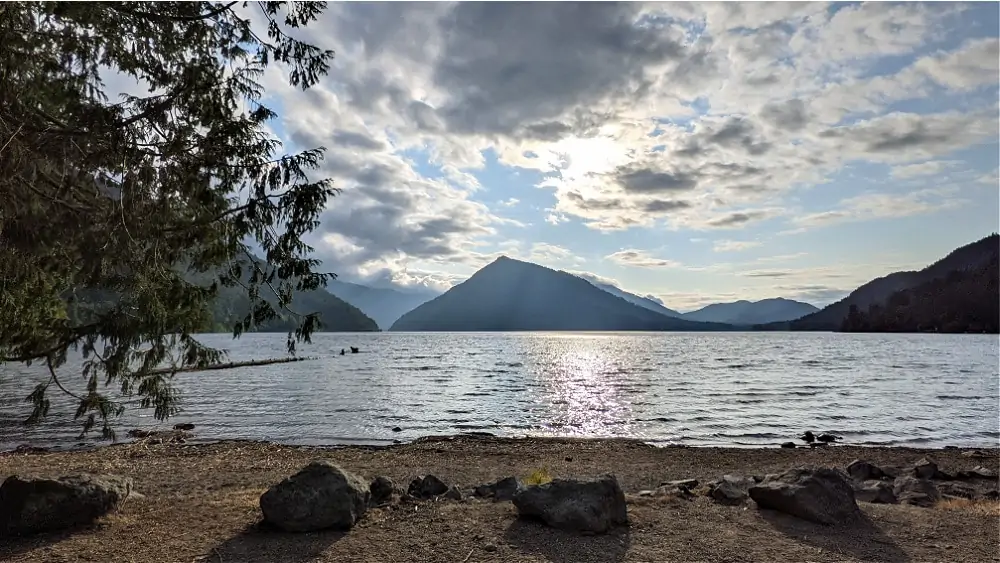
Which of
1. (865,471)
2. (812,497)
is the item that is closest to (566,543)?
(812,497)

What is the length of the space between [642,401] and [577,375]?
84.3 feet

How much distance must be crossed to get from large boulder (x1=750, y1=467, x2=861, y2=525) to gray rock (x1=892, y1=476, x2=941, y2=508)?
5.79m

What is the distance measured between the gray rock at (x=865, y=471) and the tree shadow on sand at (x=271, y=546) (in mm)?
17204

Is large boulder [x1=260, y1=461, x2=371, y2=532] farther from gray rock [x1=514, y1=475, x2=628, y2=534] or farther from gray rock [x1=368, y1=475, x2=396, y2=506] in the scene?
gray rock [x1=514, y1=475, x2=628, y2=534]

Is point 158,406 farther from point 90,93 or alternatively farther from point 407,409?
point 407,409

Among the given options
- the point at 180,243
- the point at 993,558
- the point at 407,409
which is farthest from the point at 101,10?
the point at 407,409

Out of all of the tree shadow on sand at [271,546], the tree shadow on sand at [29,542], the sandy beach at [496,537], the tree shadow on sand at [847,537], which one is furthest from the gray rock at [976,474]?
the tree shadow on sand at [29,542]

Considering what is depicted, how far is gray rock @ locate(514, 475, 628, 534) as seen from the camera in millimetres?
8508

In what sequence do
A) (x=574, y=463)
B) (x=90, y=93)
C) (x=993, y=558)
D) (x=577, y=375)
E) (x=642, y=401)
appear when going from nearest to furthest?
(x=90, y=93), (x=993, y=558), (x=574, y=463), (x=642, y=401), (x=577, y=375)

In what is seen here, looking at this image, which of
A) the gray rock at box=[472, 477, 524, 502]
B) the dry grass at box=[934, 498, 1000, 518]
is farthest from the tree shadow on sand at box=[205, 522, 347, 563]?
the dry grass at box=[934, 498, 1000, 518]

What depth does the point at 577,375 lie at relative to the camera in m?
65.0

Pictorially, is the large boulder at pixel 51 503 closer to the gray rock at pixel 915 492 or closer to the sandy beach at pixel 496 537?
the sandy beach at pixel 496 537

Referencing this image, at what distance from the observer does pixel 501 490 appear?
1130 cm

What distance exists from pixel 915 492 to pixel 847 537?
7922mm
